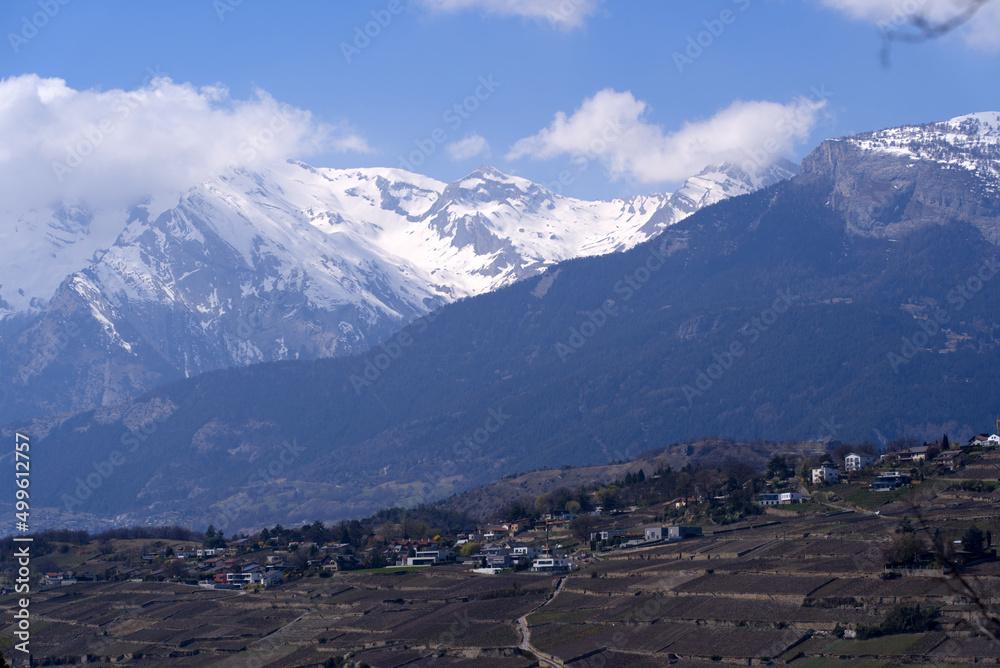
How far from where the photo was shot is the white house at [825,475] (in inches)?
5044

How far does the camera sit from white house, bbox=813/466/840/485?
128 m

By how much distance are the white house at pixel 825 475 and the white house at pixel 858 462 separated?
16.8 feet

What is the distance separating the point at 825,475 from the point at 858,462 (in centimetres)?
978

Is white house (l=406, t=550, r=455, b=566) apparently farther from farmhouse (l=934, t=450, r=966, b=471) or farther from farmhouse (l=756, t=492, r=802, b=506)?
farmhouse (l=934, t=450, r=966, b=471)

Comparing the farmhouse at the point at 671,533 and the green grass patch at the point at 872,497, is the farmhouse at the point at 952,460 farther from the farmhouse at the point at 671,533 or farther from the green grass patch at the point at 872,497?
the farmhouse at the point at 671,533

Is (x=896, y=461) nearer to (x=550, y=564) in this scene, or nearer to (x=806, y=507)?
(x=806, y=507)

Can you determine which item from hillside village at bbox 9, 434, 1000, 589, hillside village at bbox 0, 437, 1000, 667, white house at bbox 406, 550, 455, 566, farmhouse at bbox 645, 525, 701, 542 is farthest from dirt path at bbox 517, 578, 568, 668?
white house at bbox 406, 550, 455, 566

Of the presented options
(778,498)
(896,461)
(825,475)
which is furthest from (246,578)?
(896,461)

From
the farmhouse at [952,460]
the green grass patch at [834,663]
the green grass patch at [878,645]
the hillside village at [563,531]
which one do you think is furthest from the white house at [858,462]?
the green grass patch at [834,663]

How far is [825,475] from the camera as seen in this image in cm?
12888

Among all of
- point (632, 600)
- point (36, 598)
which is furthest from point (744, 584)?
point (36, 598)

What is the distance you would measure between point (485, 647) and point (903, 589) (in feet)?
89.5

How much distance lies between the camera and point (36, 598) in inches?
4897

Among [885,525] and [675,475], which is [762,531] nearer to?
[885,525]
